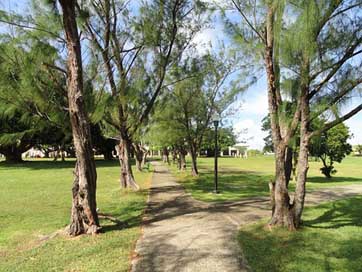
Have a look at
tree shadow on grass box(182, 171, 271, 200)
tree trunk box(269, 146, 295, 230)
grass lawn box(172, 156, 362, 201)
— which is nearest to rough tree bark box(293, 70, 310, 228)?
tree trunk box(269, 146, 295, 230)

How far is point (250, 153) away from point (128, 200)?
73.5 metres

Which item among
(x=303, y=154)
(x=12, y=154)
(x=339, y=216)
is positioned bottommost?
(x=339, y=216)

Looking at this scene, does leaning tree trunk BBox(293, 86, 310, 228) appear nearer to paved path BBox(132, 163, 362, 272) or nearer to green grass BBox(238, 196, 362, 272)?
green grass BBox(238, 196, 362, 272)

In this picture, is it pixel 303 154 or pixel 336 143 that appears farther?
pixel 336 143

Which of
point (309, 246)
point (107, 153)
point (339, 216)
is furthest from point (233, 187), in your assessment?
point (107, 153)

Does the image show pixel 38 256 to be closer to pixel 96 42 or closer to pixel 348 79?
pixel 348 79

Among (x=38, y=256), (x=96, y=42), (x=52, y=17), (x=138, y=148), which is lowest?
(x=38, y=256)

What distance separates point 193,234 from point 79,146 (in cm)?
271

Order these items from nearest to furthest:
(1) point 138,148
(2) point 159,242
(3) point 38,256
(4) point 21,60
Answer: (3) point 38,256, (2) point 159,242, (4) point 21,60, (1) point 138,148

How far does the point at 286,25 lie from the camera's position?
6004mm

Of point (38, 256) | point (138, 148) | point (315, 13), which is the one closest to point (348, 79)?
point (315, 13)

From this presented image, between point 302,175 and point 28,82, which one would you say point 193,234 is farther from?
point 28,82

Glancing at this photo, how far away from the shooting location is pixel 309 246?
214 inches

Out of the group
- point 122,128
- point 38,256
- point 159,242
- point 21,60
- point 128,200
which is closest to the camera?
point 38,256
